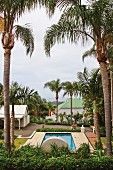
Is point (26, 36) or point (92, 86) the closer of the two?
point (26, 36)

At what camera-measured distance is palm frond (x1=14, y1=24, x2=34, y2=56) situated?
12.4 m

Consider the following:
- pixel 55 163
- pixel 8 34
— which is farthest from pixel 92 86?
pixel 55 163

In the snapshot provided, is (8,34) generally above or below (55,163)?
above

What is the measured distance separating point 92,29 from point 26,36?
3892 mm

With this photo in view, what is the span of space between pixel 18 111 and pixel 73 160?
2442 cm

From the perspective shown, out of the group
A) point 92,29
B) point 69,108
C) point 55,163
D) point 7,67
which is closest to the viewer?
point 55,163

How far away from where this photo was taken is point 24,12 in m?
11.2

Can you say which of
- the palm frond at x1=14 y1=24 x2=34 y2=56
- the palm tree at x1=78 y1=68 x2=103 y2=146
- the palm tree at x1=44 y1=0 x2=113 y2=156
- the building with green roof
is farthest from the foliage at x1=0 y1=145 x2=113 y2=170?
the building with green roof

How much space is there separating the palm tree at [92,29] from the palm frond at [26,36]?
6.68ft

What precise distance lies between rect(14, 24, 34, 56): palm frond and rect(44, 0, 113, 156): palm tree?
204cm

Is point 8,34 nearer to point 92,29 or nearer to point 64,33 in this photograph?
point 64,33

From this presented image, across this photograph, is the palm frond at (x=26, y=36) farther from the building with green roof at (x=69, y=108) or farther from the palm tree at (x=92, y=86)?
the building with green roof at (x=69, y=108)

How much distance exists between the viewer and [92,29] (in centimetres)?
1055

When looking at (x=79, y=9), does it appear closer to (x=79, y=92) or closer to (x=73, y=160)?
(x=73, y=160)
